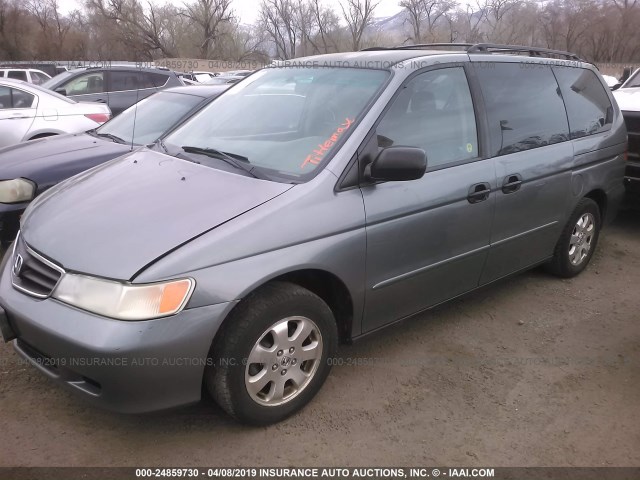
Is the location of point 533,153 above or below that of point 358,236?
above

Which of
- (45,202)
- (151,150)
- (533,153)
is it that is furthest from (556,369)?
(45,202)

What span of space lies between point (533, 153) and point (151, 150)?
103 inches

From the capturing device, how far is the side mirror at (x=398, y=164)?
2.69 meters

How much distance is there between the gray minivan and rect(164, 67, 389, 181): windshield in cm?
1

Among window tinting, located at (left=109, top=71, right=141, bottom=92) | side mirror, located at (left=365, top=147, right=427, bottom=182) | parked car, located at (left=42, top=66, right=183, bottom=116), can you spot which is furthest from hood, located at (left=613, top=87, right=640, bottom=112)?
window tinting, located at (left=109, top=71, right=141, bottom=92)

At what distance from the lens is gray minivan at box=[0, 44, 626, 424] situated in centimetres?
224

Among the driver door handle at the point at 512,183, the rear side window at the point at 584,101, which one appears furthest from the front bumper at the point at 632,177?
the driver door handle at the point at 512,183

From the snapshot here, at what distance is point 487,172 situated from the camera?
11.1ft

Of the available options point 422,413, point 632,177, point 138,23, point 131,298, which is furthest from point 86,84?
point 138,23

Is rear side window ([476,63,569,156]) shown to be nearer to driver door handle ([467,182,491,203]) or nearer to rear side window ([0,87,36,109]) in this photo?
driver door handle ([467,182,491,203])

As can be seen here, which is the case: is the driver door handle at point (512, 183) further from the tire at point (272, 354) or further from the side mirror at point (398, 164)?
the tire at point (272, 354)

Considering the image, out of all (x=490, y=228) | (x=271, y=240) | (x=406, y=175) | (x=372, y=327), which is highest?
(x=406, y=175)

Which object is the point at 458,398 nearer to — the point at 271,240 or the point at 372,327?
the point at 372,327

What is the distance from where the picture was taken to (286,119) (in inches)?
129
